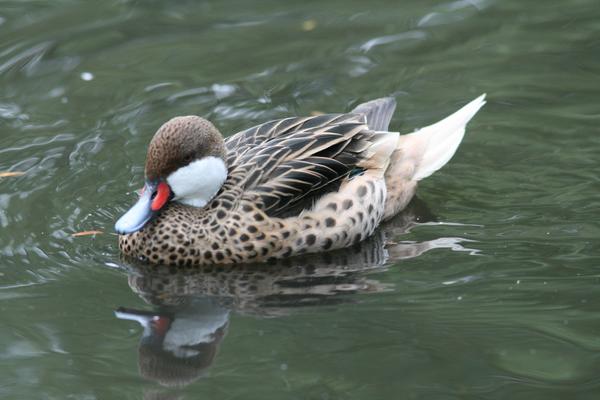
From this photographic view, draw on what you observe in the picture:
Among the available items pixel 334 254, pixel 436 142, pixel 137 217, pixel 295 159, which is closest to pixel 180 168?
pixel 137 217

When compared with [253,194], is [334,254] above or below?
below

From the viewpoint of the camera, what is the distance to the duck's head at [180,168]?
8367 mm

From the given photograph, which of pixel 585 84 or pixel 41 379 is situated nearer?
pixel 41 379

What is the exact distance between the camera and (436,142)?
9.88 metres

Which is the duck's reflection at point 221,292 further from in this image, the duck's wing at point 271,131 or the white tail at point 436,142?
the duck's wing at point 271,131

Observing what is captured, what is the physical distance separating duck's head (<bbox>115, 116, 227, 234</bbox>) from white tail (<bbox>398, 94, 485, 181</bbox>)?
75.4 inches

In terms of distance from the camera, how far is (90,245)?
8.84 meters

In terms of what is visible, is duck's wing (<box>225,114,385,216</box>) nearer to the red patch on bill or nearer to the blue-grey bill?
the red patch on bill

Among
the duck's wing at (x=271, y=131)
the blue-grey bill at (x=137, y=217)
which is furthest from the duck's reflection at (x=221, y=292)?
the duck's wing at (x=271, y=131)

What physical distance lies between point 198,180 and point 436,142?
233cm

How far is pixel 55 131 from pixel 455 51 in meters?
4.08

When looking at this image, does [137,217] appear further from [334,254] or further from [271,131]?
[334,254]

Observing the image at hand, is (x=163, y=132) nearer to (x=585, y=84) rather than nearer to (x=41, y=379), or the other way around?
(x=41, y=379)

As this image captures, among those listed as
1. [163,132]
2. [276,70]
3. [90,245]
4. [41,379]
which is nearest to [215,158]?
[163,132]
